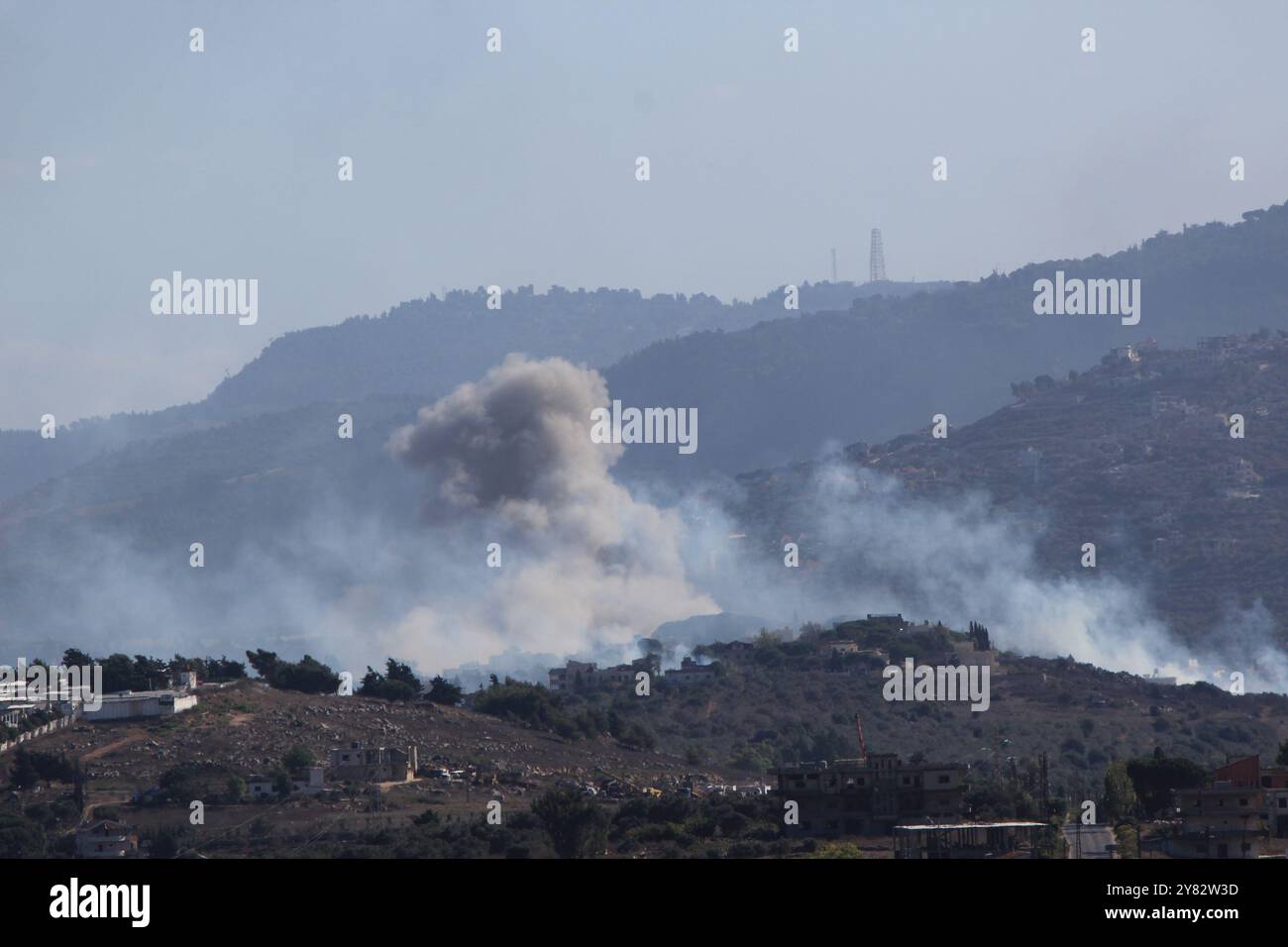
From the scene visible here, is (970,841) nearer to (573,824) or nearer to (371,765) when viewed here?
(573,824)

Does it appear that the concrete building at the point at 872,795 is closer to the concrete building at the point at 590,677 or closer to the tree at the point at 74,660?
the tree at the point at 74,660

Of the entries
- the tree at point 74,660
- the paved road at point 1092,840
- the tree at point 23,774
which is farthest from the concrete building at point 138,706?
the paved road at point 1092,840

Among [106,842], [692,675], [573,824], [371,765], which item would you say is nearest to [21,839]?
[106,842]

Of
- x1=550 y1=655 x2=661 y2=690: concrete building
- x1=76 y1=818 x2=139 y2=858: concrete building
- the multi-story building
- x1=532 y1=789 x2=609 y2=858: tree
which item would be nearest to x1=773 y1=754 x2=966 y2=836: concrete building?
x1=532 y1=789 x2=609 y2=858: tree

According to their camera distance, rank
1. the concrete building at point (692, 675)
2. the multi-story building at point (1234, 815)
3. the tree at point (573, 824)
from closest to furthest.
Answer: the multi-story building at point (1234, 815)
the tree at point (573, 824)
the concrete building at point (692, 675)
